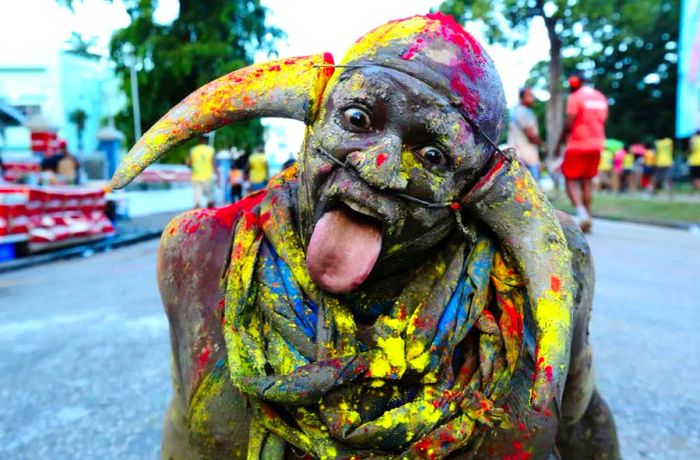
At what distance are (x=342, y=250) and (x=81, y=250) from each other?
7981 millimetres

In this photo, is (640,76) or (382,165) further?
(640,76)

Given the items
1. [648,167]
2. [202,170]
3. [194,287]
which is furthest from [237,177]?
[648,167]

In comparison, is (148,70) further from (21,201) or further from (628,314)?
(628,314)

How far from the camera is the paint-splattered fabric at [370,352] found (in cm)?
112

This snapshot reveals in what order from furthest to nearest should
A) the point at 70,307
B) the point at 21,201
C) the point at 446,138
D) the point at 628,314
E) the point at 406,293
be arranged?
1. the point at 21,201
2. the point at 70,307
3. the point at 628,314
4. the point at 406,293
5. the point at 446,138

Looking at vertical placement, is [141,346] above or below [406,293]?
below

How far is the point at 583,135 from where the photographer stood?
722 centimetres

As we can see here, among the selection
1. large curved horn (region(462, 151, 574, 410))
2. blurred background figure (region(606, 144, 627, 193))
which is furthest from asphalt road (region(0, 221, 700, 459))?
blurred background figure (region(606, 144, 627, 193))

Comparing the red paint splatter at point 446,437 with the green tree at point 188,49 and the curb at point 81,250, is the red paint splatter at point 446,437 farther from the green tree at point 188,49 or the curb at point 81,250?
the green tree at point 188,49

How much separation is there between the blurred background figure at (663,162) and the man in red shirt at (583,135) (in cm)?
1185

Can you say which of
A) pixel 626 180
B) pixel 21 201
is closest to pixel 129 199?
pixel 21 201

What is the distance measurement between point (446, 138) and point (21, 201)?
764 centimetres

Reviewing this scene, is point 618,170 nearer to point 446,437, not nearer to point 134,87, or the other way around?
point 134,87

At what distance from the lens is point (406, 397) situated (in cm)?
117
